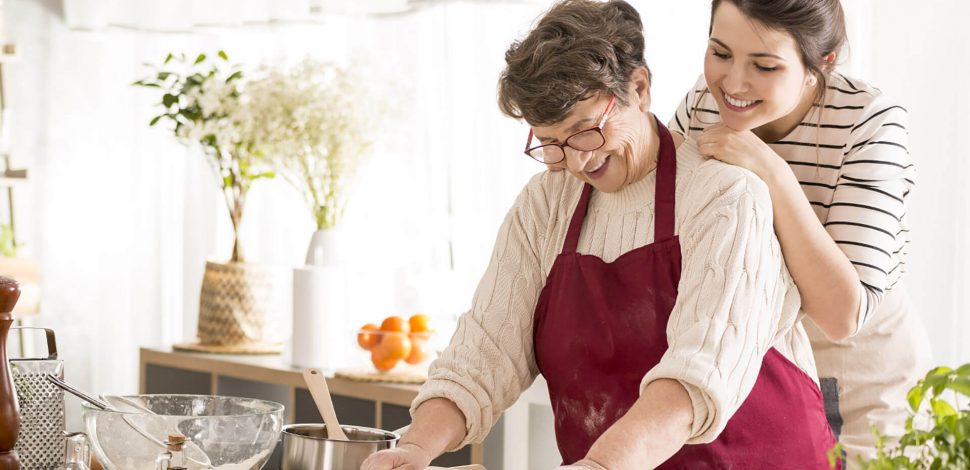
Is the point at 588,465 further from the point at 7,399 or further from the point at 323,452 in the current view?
the point at 7,399

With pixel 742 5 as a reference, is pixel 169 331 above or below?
below

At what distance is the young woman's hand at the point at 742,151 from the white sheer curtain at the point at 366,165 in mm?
1068

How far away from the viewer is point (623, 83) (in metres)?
1.47

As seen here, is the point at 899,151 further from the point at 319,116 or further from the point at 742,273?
the point at 319,116

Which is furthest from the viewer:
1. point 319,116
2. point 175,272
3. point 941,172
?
point 175,272

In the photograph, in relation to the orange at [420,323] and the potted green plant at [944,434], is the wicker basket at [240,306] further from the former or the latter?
the potted green plant at [944,434]

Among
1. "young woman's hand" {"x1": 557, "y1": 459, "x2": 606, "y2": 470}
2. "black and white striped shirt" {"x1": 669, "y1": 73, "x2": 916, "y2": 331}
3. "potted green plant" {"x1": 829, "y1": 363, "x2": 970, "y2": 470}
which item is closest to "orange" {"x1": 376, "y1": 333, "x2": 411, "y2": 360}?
"black and white striped shirt" {"x1": 669, "y1": 73, "x2": 916, "y2": 331}

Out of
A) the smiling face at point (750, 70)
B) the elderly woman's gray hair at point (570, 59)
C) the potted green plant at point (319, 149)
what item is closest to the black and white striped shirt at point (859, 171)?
the smiling face at point (750, 70)

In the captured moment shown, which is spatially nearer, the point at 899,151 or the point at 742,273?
the point at 742,273

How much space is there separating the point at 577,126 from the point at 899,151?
538 millimetres

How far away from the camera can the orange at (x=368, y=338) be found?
2.83 metres

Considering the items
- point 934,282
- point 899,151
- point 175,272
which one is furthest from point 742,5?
point 175,272

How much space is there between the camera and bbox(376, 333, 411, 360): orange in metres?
2.81

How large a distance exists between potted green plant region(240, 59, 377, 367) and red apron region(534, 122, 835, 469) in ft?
4.91
